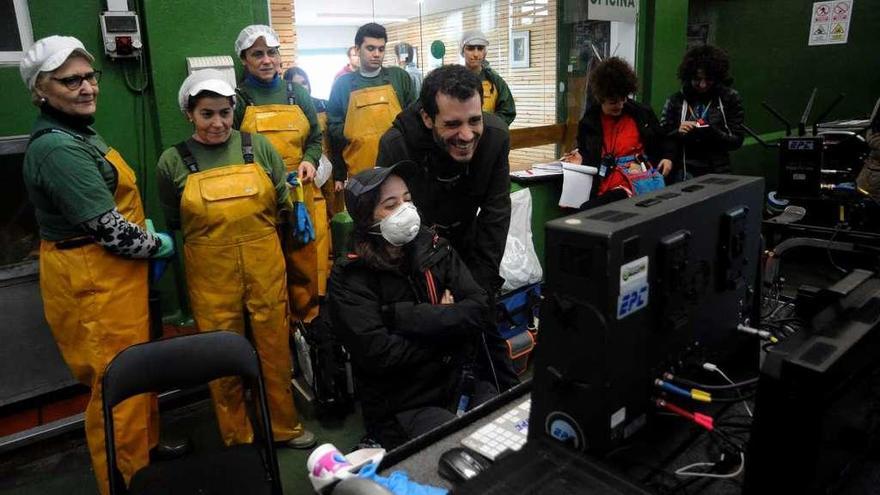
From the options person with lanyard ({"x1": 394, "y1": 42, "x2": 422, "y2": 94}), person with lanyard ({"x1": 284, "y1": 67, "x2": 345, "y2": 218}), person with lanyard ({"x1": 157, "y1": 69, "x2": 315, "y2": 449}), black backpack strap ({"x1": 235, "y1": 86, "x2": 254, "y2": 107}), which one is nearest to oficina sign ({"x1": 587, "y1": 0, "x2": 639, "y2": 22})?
person with lanyard ({"x1": 394, "y1": 42, "x2": 422, "y2": 94})

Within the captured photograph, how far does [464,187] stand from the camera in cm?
221

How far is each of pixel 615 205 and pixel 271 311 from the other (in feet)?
5.91

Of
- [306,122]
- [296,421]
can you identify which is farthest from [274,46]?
[296,421]

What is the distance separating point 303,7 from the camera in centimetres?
732

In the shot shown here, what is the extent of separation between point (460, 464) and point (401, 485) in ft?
0.43

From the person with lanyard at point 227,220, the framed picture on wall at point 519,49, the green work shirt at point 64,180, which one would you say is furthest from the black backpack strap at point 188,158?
the framed picture on wall at point 519,49

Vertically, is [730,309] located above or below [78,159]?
below

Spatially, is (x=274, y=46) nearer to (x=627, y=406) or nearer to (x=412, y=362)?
(x=412, y=362)

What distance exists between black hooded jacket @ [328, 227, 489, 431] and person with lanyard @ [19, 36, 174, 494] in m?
0.85

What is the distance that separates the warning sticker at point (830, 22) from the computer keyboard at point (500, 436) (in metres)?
6.90

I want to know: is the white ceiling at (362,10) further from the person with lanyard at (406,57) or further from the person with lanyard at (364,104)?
the person with lanyard at (364,104)

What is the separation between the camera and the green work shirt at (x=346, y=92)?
347cm

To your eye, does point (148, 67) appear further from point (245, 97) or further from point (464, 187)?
point (464, 187)

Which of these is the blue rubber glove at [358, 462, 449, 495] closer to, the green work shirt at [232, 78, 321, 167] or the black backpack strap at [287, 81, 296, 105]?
the green work shirt at [232, 78, 321, 167]
